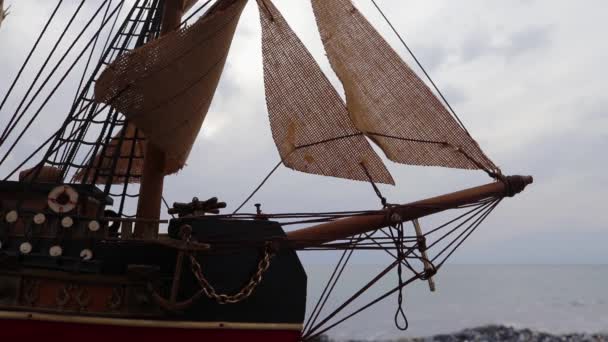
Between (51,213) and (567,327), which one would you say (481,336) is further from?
(51,213)

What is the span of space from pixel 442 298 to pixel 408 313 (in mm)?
9192

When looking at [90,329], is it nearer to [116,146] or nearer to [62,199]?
[62,199]

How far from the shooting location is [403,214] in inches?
289

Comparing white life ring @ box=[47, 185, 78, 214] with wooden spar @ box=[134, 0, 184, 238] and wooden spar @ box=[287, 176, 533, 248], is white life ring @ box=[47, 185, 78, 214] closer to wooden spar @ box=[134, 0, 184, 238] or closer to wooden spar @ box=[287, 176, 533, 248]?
wooden spar @ box=[134, 0, 184, 238]

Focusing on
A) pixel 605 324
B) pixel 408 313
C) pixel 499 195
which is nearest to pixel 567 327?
pixel 605 324

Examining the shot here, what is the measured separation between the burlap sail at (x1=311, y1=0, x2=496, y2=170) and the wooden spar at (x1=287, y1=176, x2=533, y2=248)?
1.10 feet

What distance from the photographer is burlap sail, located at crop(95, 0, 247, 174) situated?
6.79m

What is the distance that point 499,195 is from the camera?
7.61 metres

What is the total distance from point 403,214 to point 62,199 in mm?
4068

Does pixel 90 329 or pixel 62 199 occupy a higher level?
pixel 62 199

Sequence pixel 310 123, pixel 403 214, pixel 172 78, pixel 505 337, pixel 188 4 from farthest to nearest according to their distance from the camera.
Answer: pixel 505 337
pixel 188 4
pixel 310 123
pixel 403 214
pixel 172 78

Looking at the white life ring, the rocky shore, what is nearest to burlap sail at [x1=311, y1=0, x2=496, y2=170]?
the white life ring

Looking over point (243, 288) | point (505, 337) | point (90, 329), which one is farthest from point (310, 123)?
point (505, 337)

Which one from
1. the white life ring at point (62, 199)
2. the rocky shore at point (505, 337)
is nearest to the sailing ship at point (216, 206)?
the white life ring at point (62, 199)
